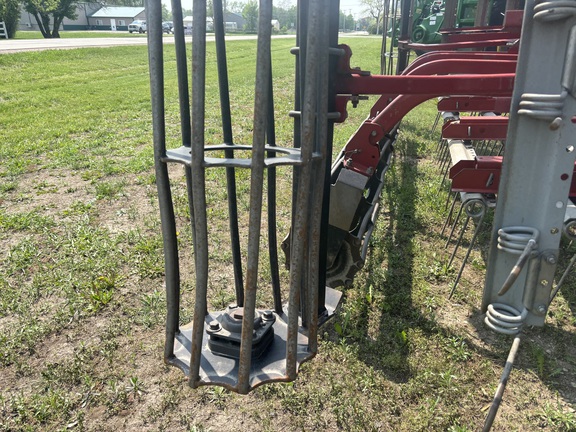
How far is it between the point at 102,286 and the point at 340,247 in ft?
5.46

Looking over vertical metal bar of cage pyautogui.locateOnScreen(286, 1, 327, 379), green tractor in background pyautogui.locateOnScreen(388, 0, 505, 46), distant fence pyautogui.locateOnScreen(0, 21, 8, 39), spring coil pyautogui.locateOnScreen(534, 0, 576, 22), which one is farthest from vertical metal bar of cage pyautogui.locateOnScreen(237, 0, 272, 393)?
distant fence pyautogui.locateOnScreen(0, 21, 8, 39)

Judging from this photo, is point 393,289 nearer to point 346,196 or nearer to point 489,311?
point 346,196

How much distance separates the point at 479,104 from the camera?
318 cm

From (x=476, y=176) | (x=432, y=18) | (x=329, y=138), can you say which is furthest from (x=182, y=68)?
(x=432, y=18)

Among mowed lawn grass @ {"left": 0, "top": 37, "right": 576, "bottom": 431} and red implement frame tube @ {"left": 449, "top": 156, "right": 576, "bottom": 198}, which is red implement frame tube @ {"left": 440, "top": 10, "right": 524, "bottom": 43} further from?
red implement frame tube @ {"left": 449, "top": 156, "right": 576, "bottom": 198}

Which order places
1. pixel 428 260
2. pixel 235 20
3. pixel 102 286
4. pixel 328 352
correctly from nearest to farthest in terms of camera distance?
pixel 328 352, pixel 102 286, pixel 428 260, pixel 235 20

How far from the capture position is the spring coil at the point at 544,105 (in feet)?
4.81

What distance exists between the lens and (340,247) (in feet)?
8.66

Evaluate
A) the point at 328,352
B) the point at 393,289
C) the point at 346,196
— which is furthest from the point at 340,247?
the point at 393,289

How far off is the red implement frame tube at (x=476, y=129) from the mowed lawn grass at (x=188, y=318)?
0.96 metres

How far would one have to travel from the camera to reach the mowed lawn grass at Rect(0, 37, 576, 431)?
2.24 meters

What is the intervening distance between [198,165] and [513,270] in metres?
1.05

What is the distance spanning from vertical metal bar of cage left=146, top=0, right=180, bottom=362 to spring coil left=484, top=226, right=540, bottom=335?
111 cm

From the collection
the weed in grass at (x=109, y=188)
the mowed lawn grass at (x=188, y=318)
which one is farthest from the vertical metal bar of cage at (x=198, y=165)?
the weed in grass at (x=109, y=188)
